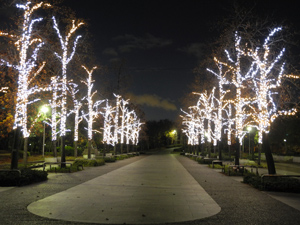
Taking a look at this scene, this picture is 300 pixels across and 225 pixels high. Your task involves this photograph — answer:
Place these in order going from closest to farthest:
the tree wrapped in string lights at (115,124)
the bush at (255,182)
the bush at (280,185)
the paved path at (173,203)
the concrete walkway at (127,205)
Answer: the paved path at (173,203)
the concrete walkway at (127,205)
the bush at (280,185)
the bush at (255,182)
the tree wrapped in string lights at (115,124)

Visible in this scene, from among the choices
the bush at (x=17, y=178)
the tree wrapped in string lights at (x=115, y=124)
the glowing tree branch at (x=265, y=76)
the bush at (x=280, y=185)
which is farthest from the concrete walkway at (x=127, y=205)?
the tree wrapped in string lights at (x=115, y=124)

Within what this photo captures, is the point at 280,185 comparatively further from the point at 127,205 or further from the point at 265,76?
the point at 127,205

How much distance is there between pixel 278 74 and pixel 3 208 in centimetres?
1291

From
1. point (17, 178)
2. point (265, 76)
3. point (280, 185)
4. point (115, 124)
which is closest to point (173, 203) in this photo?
point (280, 185)

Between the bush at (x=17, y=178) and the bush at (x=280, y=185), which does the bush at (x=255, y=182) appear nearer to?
the bush at (x=280, y=185)

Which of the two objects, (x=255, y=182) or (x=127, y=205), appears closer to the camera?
(x=127, y=205)

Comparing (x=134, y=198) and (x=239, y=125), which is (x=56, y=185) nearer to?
(x=134, y=198)

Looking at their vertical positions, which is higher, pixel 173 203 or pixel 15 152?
pixel 15 152

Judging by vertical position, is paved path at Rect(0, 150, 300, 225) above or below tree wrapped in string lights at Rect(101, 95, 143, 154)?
below

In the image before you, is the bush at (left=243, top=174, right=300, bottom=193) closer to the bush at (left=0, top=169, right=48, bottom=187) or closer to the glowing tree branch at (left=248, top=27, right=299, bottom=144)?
the glowing tree branch at (left=248, top=27, right=299, bottom=144)

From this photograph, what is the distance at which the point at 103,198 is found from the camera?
10.8 metres

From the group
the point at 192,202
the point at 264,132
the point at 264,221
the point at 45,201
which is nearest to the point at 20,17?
the point at 45,201

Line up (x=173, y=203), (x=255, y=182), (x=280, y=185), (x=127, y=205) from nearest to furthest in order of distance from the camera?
(x=127, y=205) → (x=173, y=203) → (x=280, y=185) → (x=255, y=182)

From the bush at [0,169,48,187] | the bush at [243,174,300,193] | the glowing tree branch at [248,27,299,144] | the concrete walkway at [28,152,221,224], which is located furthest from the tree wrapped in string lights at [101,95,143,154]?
the bush at [243,174,300,193]
